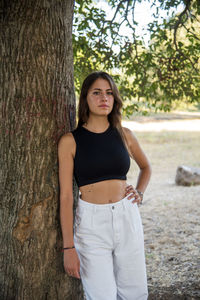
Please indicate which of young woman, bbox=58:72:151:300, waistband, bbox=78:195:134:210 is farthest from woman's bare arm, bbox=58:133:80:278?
waistband, bbox=78:195:134:210

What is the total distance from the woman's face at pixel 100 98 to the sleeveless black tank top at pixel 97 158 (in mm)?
183

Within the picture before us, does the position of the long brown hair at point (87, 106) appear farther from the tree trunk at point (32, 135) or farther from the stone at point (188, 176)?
the stone at point (188, 176)

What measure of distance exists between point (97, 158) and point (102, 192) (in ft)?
0.84

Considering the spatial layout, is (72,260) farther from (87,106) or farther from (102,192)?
(87,106)

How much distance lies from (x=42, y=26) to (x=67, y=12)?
0.30 metres

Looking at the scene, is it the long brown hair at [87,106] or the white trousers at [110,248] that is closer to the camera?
the white trousers at [110,248]

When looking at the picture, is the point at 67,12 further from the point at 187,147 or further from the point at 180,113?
the point at 180,113

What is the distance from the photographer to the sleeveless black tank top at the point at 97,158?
242cm

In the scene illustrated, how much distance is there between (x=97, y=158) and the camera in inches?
95.7

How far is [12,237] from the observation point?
254cm

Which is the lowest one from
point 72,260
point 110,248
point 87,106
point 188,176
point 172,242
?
point 188,176

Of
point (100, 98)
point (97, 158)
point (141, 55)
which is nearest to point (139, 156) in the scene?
point (97, 158)

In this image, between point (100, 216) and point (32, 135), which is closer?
point (100, 216)

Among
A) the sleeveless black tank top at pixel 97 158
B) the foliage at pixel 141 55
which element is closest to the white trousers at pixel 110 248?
the sleeveless black tank top at pixel 97 158
